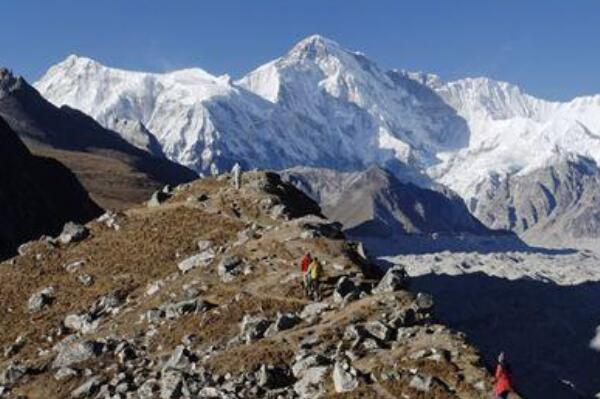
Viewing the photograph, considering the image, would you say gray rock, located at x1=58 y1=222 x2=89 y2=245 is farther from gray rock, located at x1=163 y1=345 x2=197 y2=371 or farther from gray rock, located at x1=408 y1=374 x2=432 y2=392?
gray rock, located at x1=408 y1=374 x2=432 y2=392

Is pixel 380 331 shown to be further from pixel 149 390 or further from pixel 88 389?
pixel 88 389

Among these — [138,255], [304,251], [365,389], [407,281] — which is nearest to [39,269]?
[138,255]

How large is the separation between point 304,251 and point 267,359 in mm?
16651

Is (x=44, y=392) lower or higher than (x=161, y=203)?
lower

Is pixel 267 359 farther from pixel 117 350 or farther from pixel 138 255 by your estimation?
pixel 138 255

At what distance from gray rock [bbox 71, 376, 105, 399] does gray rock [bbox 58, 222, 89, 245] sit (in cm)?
2764

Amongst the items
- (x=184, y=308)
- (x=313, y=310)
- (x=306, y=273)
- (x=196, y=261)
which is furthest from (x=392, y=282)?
(x=196, y=261)

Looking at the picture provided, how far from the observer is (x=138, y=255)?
2808 inches

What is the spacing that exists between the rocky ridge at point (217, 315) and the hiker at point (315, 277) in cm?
55

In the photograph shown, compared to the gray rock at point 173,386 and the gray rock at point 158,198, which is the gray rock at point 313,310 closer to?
the gray rock at point 173,386

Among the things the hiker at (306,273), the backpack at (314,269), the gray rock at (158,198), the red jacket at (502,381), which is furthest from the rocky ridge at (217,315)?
the red jacket at (502,381)

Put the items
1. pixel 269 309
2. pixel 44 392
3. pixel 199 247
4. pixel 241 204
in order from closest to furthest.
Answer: pixel 44 392 → pixel 269 309 → pixel 199 247 → pixel 241 204

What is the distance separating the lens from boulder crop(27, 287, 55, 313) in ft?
220

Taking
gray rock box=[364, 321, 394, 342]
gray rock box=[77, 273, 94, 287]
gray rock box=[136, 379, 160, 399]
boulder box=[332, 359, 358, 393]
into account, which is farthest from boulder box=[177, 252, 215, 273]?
boulder box=[332, 359, 358, 393]
